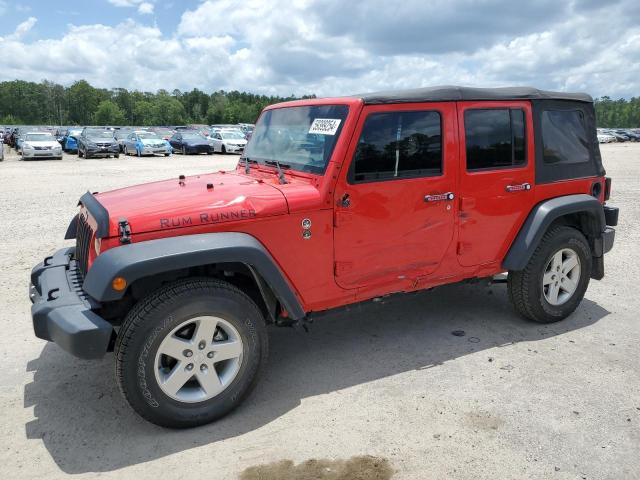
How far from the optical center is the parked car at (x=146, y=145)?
26344 mm

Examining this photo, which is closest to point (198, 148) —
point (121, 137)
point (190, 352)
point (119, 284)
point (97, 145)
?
point (121, 137)

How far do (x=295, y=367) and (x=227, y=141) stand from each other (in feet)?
86.5

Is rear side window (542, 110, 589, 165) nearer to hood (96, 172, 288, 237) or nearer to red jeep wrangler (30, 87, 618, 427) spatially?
red jeep wrangler (30, 87, 618, 427)

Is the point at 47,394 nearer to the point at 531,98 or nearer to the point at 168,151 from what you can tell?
the point at 531,98

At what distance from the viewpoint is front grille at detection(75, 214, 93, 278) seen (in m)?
3.38

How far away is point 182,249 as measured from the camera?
114 inches

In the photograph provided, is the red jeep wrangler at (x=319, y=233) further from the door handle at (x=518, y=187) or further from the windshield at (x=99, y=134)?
the windshield at (x=99, y=134)

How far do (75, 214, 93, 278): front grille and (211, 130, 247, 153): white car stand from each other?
25.2 m

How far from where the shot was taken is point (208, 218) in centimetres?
309

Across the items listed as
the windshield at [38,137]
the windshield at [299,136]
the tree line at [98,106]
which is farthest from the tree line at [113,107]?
the windshield at [299,136]

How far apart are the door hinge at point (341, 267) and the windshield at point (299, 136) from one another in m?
0.65

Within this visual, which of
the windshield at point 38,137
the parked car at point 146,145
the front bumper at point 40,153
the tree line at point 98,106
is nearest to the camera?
the front bumper at point 40,153

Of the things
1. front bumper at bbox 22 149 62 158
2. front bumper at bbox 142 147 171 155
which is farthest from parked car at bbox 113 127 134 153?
front bumper at bbox 22 149 62 158

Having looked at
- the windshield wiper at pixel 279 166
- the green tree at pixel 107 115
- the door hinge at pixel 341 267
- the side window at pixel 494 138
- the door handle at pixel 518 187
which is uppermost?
the green tree at pixel 107 115
